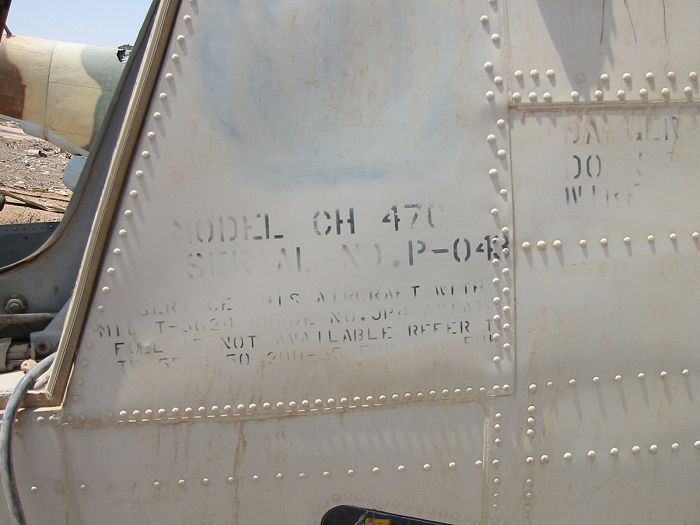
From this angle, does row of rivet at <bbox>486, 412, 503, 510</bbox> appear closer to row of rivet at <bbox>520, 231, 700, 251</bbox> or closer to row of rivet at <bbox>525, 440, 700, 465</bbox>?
row of rivet at <bbox>525, 440, 700, 465</bbox>

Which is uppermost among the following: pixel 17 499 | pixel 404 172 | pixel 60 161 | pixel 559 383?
pixel 60 161

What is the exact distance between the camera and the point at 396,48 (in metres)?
1.81

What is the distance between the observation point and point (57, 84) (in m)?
4.23

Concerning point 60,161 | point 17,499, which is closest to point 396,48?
point 17,499

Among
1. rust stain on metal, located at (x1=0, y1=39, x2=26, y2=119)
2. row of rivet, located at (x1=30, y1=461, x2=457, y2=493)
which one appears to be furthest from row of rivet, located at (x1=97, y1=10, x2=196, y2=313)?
rust stain on metal, located at (x1=0, y1=39, x2=26, y2=119)

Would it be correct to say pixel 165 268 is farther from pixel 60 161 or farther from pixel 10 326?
pixel 60 161

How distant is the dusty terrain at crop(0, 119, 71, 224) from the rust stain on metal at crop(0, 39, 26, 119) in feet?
11.1

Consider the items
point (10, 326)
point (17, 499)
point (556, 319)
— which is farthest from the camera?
point (10, 326)

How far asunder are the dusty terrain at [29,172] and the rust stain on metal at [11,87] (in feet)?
11.1

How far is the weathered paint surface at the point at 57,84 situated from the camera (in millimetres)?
4168

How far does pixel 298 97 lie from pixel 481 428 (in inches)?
40.6

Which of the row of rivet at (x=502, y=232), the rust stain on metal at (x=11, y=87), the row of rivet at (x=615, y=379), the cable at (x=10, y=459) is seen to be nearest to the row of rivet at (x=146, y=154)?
the cable at (x=10, y=459)

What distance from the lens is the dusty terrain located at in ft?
26.5

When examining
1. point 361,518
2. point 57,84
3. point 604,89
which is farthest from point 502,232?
point 57,84
